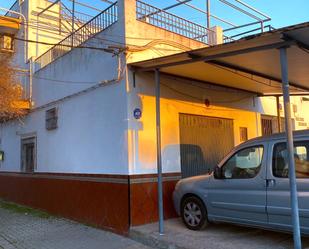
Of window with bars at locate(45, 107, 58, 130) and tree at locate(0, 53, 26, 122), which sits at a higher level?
tree at locate(0, 53, 26, 122)

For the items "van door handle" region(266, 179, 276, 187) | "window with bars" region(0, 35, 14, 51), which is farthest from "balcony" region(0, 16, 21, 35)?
"van door handle" region(266, 179, 276, 187)

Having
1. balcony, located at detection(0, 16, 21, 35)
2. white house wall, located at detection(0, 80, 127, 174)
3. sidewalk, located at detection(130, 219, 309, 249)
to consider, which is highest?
balcony, located at detection(0, 16, 21, 35)

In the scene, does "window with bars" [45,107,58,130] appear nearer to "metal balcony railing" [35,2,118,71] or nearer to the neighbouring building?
the neighbouring building

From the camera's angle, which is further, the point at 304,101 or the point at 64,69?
the point at 304,101

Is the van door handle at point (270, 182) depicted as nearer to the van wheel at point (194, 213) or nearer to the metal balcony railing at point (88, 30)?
the van wheel at point (194, 213)

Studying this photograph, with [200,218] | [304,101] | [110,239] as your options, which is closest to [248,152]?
[200,218]

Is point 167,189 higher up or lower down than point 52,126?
lower down

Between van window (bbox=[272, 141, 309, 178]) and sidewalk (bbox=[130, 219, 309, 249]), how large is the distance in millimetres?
1283

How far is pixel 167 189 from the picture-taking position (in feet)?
29.9

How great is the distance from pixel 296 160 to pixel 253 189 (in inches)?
36.9

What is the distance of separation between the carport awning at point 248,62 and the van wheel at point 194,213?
9.35ft

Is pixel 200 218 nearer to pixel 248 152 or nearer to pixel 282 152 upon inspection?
pixel 248 152

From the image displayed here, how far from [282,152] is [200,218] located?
224 centimetres

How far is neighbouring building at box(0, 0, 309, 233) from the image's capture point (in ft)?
28.7
